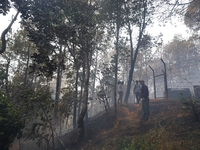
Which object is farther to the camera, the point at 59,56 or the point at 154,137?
the point at 59,56

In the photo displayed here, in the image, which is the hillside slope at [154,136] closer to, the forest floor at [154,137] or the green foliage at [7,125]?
the forest floor at [154,137]

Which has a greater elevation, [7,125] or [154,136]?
[7,125]

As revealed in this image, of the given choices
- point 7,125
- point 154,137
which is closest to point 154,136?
point 154,137

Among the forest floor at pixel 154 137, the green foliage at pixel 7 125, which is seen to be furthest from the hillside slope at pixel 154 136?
the green foliage at pixel 7 125

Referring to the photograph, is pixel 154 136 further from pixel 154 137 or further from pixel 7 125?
pixel 7 125

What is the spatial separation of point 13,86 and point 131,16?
13.3 meters

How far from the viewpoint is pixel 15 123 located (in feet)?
10.1

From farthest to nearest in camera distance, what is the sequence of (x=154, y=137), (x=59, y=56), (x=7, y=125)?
(x=59, y=56)
(x=154, y=137)
(x=7, y=125)

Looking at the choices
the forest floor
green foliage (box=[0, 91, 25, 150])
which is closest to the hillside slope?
the forest floor

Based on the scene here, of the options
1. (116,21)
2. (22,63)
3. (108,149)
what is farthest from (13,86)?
(116,21)

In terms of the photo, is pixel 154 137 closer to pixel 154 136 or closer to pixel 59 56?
pixel 154 136

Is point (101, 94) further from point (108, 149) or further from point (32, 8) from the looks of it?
point (32, 8)

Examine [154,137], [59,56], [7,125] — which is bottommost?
[154,137]

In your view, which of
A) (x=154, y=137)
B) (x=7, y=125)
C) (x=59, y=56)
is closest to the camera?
(x=7, y=125)
